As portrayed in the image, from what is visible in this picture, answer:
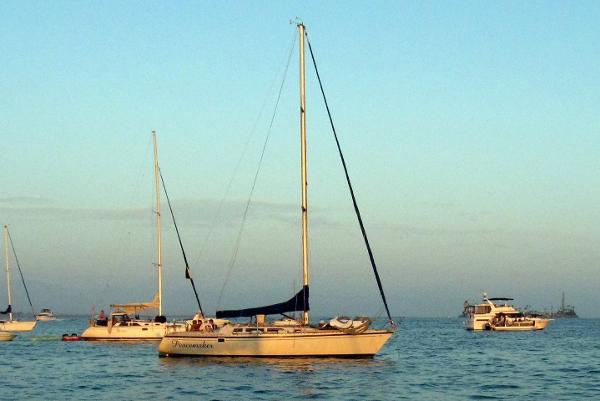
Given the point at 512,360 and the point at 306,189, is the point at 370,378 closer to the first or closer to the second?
the point at 306,189

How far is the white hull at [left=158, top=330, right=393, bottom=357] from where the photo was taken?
146ft

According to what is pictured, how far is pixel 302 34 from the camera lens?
1866 inches

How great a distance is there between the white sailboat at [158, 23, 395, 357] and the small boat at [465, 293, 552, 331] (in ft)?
231

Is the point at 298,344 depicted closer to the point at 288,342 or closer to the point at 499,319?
the point at 288,342

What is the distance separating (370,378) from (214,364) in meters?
9.73

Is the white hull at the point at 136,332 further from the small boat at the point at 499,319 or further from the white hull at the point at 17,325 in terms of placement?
the small boat at the point at 499,319

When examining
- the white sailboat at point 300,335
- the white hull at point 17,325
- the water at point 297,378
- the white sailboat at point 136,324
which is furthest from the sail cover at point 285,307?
the white hull at point 17,325

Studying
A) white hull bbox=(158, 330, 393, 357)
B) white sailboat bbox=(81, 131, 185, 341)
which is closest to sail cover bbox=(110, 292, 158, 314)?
white sailboat bbox=(81, 131, 185, 341)

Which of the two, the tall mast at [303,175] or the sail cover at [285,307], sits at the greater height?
the tall mast at [303,175]

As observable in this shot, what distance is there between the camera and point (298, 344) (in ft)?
146

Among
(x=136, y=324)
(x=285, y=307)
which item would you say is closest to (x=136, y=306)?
(x=136, y=324)

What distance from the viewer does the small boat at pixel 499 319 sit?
368 feet

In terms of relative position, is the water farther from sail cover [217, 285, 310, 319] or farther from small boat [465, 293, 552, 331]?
small boat [465, 293, 552, 331]

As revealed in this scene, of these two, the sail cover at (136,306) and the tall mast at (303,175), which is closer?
the tall mast at (303,175)
